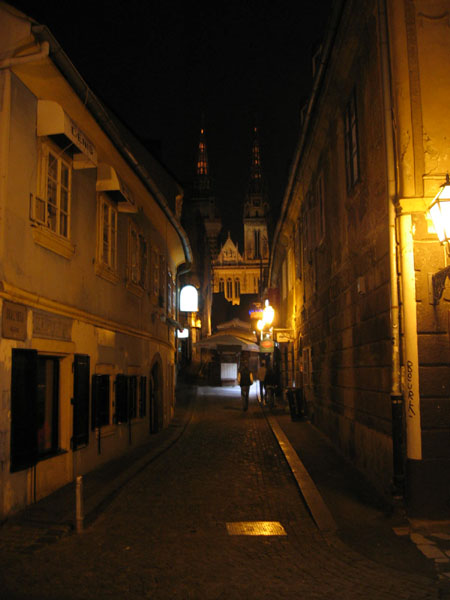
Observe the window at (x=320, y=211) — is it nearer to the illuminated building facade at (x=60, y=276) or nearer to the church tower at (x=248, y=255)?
the illuminated building facade at (x=60, y=276)

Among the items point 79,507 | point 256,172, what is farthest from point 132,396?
point 256,172

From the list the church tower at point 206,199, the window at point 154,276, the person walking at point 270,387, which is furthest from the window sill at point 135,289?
the church tower at point 206,199

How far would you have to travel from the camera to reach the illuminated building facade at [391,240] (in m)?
7.57

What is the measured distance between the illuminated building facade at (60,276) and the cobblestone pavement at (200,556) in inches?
57.3

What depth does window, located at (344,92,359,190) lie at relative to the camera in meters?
10.1

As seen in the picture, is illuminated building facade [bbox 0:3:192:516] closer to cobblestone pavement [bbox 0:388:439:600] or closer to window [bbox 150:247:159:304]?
cobblestone pavement [bbox 0:388:439:600]

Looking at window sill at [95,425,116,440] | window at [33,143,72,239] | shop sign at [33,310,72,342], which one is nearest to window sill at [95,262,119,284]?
window at [33,143,72,239]

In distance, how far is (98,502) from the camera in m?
8.39

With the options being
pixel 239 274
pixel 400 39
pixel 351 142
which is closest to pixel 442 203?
pixel 400 39

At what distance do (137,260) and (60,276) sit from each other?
5381mm

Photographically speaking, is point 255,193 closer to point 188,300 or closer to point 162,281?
point 188,300

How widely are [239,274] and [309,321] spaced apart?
10630 cm

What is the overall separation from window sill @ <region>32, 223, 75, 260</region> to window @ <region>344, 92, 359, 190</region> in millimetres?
4981

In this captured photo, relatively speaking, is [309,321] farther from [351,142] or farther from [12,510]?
[12,510]
